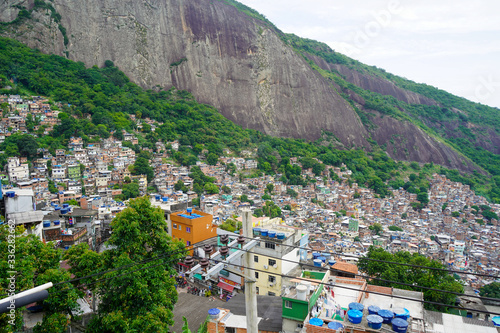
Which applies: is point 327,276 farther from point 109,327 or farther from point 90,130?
point 90,130

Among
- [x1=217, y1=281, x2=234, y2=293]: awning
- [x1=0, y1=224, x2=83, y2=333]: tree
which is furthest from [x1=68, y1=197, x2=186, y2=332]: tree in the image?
[x1=217, y1=281, x2=234, y2=293]: awning

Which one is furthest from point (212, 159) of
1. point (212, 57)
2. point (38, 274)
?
point (38, 274)

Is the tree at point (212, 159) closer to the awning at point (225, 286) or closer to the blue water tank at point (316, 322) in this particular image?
the awning at point (225, 286)

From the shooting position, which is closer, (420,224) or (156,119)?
(420,224)

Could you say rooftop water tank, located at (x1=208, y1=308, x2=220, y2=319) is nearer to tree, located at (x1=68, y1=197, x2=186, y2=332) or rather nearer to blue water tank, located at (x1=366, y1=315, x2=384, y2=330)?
tree, located at (x1=68, y1=197, x2=186, y2=332)

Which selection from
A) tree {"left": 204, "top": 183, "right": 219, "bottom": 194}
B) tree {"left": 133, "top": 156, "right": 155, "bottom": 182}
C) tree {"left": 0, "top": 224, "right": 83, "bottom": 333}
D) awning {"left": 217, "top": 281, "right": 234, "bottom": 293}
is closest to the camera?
tree {"left": 0, "top": 224, "right": 83, "bottom": 333}

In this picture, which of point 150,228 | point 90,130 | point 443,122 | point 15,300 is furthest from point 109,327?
point 443,122

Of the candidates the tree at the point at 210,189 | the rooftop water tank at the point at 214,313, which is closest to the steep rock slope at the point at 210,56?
the tree at the point at 210,189
